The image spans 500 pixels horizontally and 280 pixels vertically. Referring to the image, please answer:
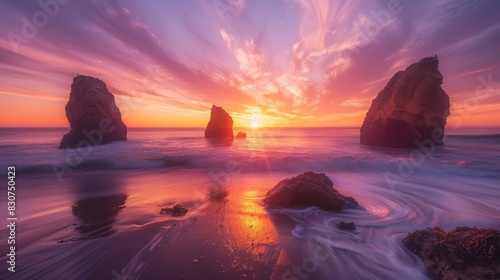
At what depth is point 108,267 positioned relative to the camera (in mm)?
3834

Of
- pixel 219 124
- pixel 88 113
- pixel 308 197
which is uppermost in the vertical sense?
pixel 88 113

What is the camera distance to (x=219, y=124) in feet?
164

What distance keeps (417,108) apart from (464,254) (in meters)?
25.9

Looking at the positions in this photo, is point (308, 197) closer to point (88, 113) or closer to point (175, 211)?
point (175, 211)

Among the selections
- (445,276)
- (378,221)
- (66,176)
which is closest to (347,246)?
(445,276)

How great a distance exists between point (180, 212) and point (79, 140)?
95.9 feet

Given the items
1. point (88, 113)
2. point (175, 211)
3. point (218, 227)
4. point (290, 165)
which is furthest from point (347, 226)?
point (88, 113)

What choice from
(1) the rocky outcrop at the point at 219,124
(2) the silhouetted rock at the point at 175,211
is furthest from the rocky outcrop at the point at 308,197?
(1) the rocky outcrop at the point at 219,124

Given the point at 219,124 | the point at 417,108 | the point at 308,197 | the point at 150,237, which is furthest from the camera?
the point at 219,124

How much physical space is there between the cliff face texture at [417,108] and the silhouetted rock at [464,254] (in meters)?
24.7

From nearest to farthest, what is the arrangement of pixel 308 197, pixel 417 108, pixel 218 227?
pixel 218 227 → pixel 308 197 → pixel 417 108

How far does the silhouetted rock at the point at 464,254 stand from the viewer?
311 cm

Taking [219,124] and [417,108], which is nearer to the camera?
[417,108]

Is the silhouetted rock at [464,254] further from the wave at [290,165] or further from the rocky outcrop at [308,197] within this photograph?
the wave at [290,165]
